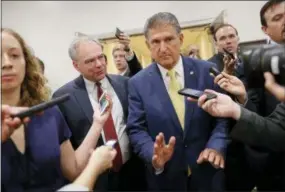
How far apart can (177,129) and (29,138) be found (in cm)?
61

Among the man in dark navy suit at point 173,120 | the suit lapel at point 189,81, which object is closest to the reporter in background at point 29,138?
the man in dark navy suit at point 173,120

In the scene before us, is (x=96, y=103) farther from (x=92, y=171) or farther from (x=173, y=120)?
(x=92, y=171)

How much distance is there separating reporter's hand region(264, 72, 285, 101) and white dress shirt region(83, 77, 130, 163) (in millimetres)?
812

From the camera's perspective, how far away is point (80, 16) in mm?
3662

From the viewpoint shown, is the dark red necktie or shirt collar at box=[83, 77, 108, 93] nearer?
the dark red necktie

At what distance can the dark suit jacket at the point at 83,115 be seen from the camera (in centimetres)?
155

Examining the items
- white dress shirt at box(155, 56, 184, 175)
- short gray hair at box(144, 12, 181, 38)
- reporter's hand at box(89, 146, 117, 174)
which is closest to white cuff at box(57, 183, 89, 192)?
reporter's hand at box(89, 146, 117, 174)

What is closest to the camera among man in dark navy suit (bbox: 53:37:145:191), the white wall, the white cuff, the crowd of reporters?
the white cuff

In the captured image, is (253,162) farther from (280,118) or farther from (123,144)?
(123,144)

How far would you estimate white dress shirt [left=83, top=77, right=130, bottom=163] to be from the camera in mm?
1594

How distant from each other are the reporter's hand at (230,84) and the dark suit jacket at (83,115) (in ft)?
1.73

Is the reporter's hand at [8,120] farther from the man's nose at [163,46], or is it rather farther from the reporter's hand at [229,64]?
the reporter's hand at [229,64]

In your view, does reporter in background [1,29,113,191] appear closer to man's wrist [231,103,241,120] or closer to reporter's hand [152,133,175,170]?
reporter's hand [152,133,175,170]

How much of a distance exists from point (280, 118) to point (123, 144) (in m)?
0.74
